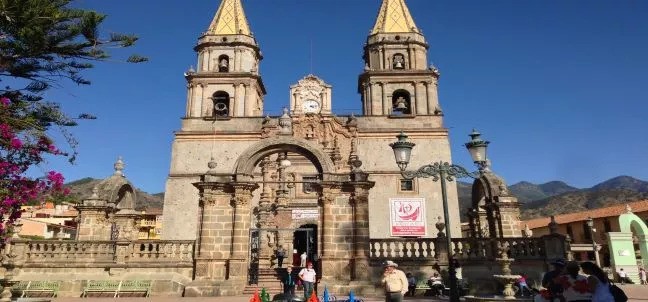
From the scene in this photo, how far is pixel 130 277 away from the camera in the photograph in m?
14.0

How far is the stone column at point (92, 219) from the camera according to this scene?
16000 millimetres

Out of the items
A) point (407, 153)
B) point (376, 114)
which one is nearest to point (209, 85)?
point (376, 114)

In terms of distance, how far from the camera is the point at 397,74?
102ft

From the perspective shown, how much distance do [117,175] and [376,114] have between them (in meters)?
18.0

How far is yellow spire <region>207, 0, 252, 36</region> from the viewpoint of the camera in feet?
109

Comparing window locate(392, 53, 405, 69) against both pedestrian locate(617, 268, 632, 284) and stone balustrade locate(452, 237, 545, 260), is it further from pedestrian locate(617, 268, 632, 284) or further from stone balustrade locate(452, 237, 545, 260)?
stone balustrade locate(452, 237, 545, 260)

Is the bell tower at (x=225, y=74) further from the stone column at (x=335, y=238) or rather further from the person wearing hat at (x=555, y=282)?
the person wearing hat at (x=555, y=282)

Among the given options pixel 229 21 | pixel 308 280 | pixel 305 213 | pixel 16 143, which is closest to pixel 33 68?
pixel 16 143

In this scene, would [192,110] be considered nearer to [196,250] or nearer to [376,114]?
[376,114]

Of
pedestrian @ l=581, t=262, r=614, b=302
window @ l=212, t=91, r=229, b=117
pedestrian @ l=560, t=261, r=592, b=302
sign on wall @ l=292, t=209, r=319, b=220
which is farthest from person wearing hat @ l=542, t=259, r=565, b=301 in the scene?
window @ l=212, t=91, r=229, b=117

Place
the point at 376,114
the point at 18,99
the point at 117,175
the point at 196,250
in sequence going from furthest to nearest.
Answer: the point at 376,114
the point at 117,175
the point at 196,250
the point at 18,99

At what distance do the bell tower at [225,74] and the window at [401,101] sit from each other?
1001 cm

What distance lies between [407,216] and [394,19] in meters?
15.4

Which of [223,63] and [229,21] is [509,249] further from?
[229,21]
